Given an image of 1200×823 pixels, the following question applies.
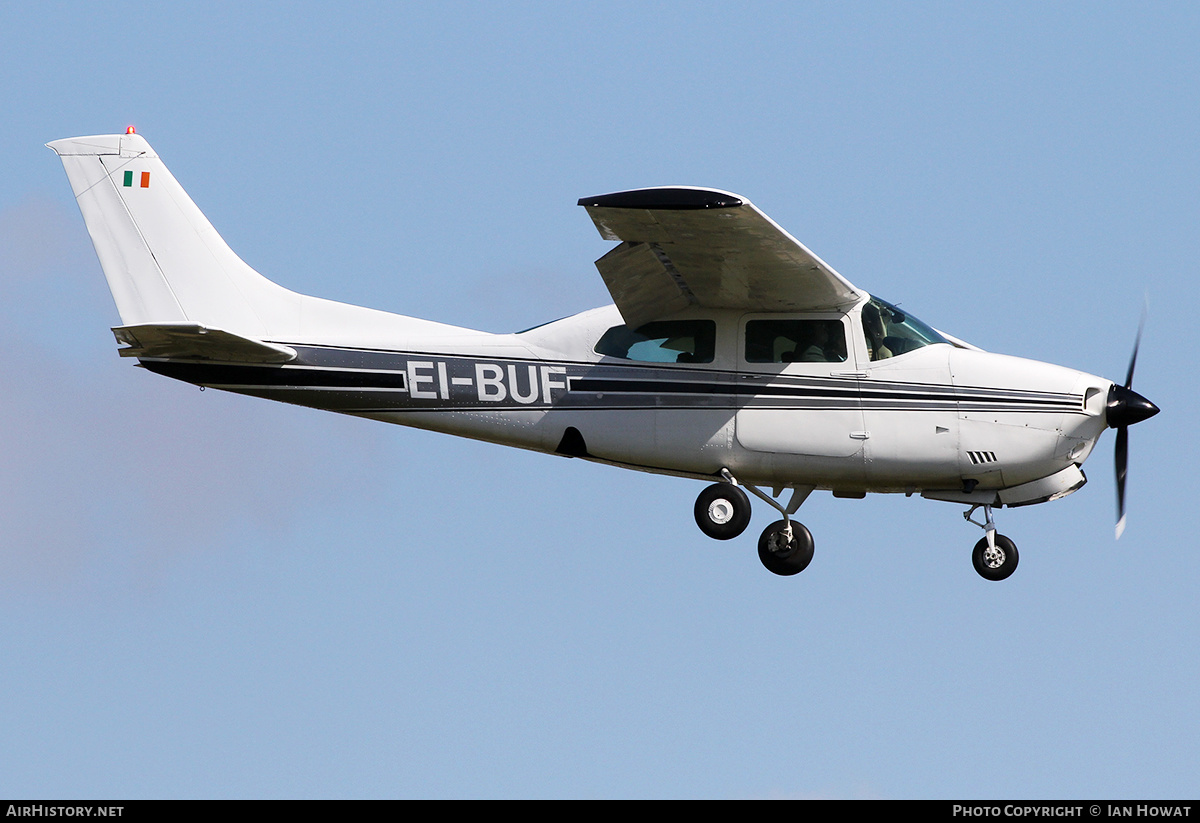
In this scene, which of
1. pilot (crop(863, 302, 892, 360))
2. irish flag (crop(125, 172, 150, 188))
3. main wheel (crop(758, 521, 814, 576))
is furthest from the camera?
irish flag (crop(125, 172, 150, 188))

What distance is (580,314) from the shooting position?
1733 centimetres

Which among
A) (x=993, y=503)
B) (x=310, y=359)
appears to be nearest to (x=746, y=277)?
(x=993, y=503)

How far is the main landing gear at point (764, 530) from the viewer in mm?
16625

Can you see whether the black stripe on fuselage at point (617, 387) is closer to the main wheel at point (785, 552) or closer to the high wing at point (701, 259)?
the high wing at point (701, 259)

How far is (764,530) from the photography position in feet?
55.4

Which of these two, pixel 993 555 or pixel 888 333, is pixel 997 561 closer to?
pixel 993 555

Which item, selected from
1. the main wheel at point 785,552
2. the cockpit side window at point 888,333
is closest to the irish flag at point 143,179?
the main wheel at point 785,552

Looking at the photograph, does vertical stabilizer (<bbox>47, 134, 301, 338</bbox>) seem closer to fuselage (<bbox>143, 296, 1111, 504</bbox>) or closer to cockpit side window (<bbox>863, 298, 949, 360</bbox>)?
fuselage (<bbox>143, 296, 1111, 504</bbox>)

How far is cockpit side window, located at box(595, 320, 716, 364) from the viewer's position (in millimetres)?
16719

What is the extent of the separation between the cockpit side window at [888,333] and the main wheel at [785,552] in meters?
2.07

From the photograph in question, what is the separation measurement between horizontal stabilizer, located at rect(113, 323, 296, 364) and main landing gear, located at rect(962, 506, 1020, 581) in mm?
7557

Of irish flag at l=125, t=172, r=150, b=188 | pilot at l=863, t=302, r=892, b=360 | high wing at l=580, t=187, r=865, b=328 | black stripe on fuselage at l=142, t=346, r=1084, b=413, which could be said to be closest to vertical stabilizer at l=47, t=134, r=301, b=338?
irish flag at l=125, t=172, r=150, b=188
